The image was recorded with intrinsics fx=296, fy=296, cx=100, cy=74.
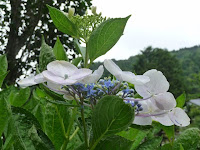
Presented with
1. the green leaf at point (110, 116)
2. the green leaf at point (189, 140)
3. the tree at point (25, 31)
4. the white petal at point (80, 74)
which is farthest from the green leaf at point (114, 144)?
the tree at point (25, 31)

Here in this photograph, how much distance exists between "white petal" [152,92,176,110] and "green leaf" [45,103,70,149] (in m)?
0.26

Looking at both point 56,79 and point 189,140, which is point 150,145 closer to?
point 189,140

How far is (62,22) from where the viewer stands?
0.63 metres

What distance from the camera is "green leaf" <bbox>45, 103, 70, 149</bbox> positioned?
685 mm

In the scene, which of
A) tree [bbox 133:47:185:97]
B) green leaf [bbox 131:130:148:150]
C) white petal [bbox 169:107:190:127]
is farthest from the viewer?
tree [bbox 133:47:185:97]

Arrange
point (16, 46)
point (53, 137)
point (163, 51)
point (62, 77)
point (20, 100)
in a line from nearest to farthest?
point (62, 77) → point (53, 137) → point (20, 100) → point (16, 46) → point (163, 51)

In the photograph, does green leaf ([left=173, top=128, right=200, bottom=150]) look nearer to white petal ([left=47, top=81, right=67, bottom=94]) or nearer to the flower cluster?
the flower cluster

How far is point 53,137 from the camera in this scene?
690 millimetres

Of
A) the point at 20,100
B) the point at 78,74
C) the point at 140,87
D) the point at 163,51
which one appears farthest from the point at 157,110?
the point at 163,51

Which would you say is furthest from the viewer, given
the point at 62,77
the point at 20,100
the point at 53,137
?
the point at 20,100

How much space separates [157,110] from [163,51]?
37.4 metres

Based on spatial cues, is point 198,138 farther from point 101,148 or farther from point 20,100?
point 20,100

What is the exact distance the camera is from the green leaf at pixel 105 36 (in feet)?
1.86

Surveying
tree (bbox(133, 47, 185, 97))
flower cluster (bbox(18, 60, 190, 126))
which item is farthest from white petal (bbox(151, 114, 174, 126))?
tree (bbox(133, 47, 185, 97))
